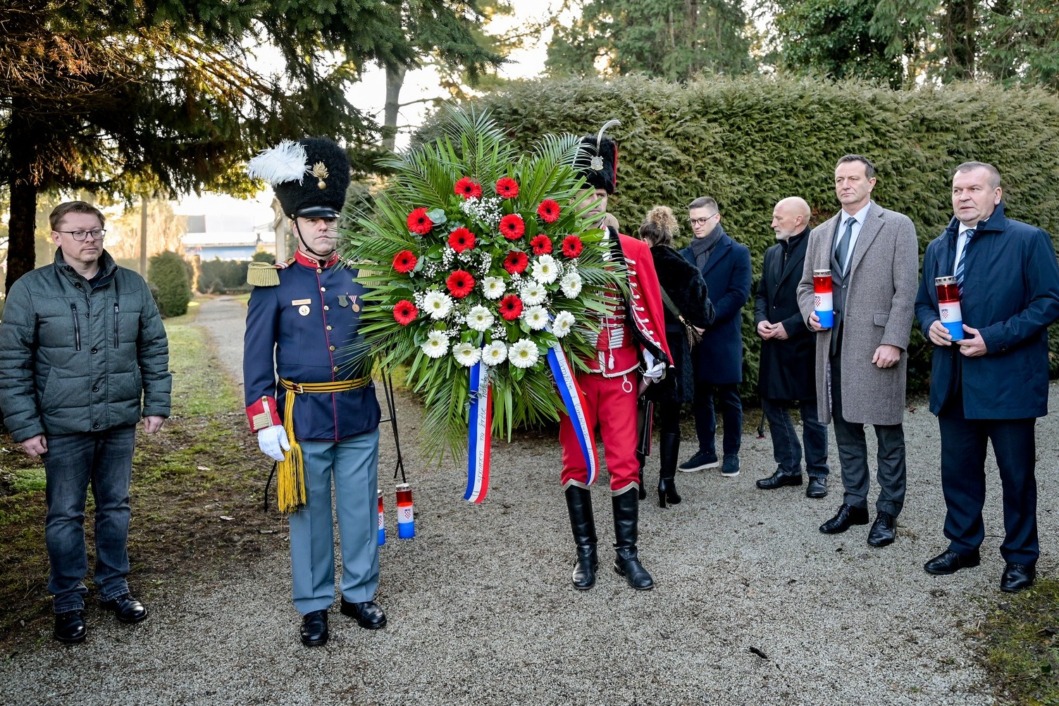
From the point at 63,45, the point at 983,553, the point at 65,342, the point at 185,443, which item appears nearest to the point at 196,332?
the point at 185,443

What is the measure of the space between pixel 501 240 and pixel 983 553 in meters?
3.11

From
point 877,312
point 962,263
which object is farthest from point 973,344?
point 877,312

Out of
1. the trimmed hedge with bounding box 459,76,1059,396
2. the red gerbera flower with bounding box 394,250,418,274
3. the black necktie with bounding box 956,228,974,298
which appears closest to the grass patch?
the black necktie with bounding box 956,228,974,298

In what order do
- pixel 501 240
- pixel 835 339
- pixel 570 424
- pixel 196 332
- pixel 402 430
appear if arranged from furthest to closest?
1. pixel 196 332
2. pixel 402 430
3. pixel 835 339
4. pixel 570 424
5. pixel 501 240

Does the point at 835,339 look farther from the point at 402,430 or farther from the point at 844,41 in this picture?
the point at 844,41

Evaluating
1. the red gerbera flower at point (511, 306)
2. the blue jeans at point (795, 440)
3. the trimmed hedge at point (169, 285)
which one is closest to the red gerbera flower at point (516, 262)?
the red gerbera flower at point (511, 306)

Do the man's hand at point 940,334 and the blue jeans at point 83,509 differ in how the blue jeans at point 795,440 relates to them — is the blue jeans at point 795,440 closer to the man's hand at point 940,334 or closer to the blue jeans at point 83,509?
the man's hand at point 940,334

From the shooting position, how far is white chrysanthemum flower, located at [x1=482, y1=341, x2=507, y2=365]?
3.56 meters

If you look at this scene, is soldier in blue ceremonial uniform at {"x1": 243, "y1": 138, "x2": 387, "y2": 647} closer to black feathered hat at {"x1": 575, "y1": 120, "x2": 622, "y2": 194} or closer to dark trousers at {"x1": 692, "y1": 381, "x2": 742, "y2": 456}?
black feathered hat at {"x1": 575, "y1": 120, "x2": 622, "y2": 194}

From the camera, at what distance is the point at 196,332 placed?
17984 mm

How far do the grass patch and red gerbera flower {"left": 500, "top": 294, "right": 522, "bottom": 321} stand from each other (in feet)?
7.78

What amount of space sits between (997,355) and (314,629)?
3.43 metres

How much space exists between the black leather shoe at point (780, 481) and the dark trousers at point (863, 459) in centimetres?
89

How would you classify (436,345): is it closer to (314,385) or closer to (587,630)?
(314,385)
